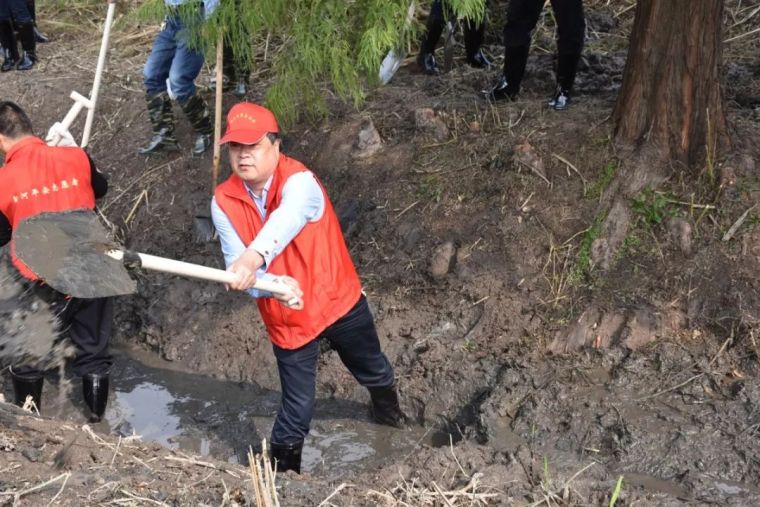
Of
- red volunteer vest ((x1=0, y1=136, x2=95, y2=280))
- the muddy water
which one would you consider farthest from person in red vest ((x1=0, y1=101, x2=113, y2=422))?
the muddy water

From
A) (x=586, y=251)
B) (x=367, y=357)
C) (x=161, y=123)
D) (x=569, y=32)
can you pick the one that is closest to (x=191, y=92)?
(x=161, y=123)

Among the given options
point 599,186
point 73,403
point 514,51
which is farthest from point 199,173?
point 599,186

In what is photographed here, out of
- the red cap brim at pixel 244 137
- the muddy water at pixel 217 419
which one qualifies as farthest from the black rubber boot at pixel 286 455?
the red cap brim at pixel 244 137

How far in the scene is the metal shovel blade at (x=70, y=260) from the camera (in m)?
3.64

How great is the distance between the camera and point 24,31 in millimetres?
9078

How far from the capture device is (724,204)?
5.21m

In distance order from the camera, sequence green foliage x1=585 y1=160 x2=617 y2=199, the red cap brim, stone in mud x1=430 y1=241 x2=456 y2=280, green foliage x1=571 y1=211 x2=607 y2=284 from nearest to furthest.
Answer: the red cap brim
green foliage x1=571 y1=211 x2=607 y2=284
green foliage x1=585 y1=160 x2=617 y2=199
stone in mud x1=430 y1=241 x2=456 y2=280

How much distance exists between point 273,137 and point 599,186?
2.33m

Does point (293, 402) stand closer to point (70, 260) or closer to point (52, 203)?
point (70, 260)

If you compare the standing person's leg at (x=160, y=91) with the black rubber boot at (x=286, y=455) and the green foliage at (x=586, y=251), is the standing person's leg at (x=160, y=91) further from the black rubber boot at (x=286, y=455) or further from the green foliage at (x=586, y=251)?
the black rubber boot at (x=286, y=455)

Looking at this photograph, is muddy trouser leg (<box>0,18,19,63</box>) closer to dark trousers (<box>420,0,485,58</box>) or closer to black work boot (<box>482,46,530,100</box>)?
dark trousers (<box>420,0,485,58</box>)

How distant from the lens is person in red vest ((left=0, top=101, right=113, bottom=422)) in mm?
4660

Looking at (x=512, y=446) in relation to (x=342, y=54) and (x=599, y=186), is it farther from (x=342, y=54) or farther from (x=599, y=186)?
(x=342, y=54)

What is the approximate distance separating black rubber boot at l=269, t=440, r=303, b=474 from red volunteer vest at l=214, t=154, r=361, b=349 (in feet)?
1.71
